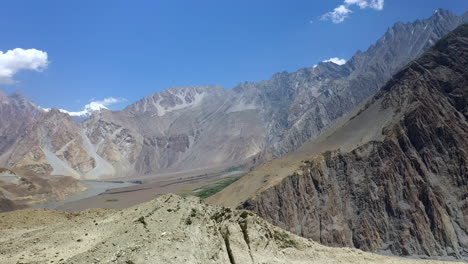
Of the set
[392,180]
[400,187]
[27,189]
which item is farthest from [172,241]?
[27,189]

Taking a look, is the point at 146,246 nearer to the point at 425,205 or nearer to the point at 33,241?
the point at 33,241

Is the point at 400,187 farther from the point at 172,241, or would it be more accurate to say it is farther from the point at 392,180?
the point at 172,241

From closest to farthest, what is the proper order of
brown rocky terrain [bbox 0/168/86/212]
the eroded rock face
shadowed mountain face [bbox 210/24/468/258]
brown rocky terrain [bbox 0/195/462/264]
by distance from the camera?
brown rocky terrain [bbox 0/195/462/264], the eroded rock face, shadowed mountain face [bbox 210/24/468/258], brown rocky terrain [bbox 0/168/86/212]

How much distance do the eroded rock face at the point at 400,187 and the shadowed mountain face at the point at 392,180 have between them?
0.15 m

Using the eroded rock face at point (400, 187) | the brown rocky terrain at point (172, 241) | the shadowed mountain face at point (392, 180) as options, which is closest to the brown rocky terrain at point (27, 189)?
the shadowed mountain face at point (392, 180)

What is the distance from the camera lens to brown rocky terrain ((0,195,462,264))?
14.5 meters

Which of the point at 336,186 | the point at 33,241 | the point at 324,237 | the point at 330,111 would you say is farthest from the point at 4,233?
the point at 330,111

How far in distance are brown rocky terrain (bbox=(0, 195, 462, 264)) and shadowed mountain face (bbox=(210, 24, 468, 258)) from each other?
35.8 meters

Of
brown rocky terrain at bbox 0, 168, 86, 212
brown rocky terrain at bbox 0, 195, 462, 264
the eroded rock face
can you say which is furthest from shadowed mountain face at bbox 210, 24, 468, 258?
brown rocky terrain at bbox 0, 168, 86, 212

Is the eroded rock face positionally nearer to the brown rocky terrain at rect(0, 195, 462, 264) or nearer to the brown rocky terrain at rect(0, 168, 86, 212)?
the brown rocky terrain at rect(0, 195, 462, 264)

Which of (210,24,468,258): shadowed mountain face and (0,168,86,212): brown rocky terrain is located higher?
(0,168,86,212): brown rocky terrain

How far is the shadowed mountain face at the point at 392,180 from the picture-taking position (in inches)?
2173

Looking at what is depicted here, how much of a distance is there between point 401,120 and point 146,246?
65.1m

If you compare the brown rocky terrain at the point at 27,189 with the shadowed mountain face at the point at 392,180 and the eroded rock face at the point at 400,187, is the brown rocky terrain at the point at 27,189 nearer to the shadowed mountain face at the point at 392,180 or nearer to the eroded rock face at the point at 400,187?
the shadowed mountain face at the point at 392,180
